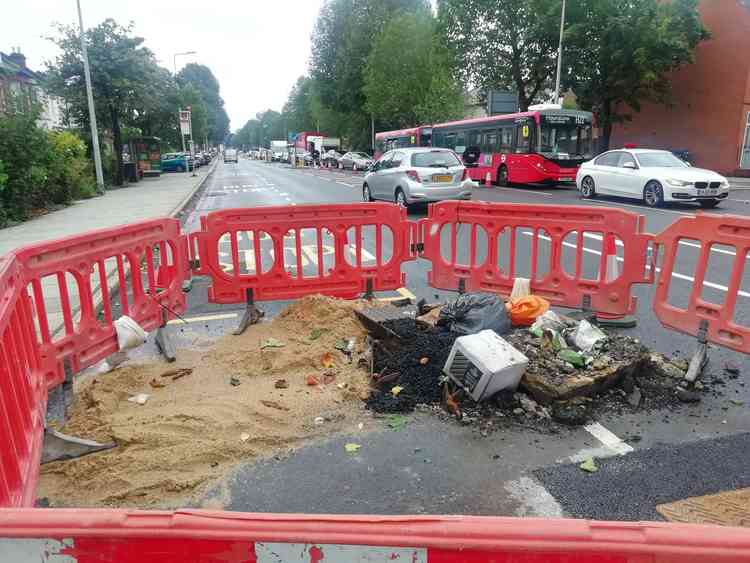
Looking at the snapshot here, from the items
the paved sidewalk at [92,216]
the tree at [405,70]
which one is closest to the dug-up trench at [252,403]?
the paved sidewalk at [92,216]

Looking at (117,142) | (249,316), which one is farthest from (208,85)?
(249,316)

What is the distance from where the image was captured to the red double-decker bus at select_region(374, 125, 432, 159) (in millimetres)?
32234

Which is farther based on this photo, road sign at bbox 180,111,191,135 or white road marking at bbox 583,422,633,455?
road sign at bbox 180,111,191,135

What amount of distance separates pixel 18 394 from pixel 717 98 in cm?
3648

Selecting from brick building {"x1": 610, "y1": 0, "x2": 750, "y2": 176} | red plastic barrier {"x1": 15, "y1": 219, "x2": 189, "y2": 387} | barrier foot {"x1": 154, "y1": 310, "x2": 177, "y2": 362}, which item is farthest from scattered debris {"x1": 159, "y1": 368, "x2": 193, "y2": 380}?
brick building {"x1": 610, "y1": 0, "x2": 750, "y2": 176}

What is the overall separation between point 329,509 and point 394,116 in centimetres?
4916

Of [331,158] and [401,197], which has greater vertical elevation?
[331,158]

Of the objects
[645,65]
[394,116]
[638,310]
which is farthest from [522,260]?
[394,116]

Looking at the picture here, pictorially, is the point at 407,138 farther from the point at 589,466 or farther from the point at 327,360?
the point at 589,466

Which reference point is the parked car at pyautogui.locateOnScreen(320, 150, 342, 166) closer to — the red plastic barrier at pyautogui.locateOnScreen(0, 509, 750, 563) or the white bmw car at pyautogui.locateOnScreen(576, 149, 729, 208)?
the white bmw car at pyautogui.locateOnScreen(576, 149, 729, 208)

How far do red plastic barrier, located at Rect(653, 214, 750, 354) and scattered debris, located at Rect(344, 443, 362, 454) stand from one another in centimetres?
299

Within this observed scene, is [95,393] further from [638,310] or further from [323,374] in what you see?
[638,310]

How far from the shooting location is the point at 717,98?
3120cm

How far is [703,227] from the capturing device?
461cm
